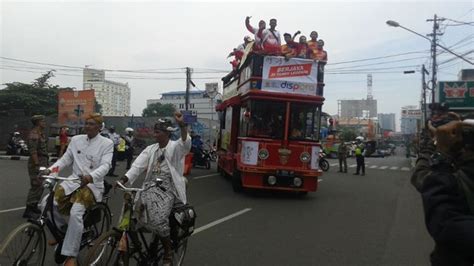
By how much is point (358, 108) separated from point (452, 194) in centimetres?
14463

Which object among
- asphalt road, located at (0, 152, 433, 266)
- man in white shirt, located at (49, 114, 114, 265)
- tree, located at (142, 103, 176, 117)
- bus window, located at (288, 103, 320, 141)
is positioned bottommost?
asphalt road, located at (0, 152, 433, 266)

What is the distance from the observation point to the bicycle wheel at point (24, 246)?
169 inches

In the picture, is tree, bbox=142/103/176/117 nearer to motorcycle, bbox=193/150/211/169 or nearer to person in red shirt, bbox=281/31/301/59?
motorcycle, bbox=193/150/211/169

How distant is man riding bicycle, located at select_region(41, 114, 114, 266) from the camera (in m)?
4.65

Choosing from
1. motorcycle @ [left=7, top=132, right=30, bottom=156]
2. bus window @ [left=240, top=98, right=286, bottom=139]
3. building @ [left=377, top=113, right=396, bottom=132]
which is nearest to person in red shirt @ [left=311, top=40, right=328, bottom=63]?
bus window @ [left=240, top=98, right=286, bottom=139]

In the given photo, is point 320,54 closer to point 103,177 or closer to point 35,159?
point 35,159

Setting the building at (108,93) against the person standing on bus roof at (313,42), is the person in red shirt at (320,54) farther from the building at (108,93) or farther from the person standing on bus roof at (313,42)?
the building at (108,93)

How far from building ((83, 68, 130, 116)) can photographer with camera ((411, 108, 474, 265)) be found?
7256 centimetres

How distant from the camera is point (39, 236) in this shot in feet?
15.3

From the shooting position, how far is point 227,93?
56.1ft

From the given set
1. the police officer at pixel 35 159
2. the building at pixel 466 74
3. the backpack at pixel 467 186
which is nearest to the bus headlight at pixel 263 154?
the police officer at pixel 35 159

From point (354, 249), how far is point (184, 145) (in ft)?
11.0

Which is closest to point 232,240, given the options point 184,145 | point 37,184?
point 184,145

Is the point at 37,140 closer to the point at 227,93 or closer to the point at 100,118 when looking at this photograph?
the point at 100,118
